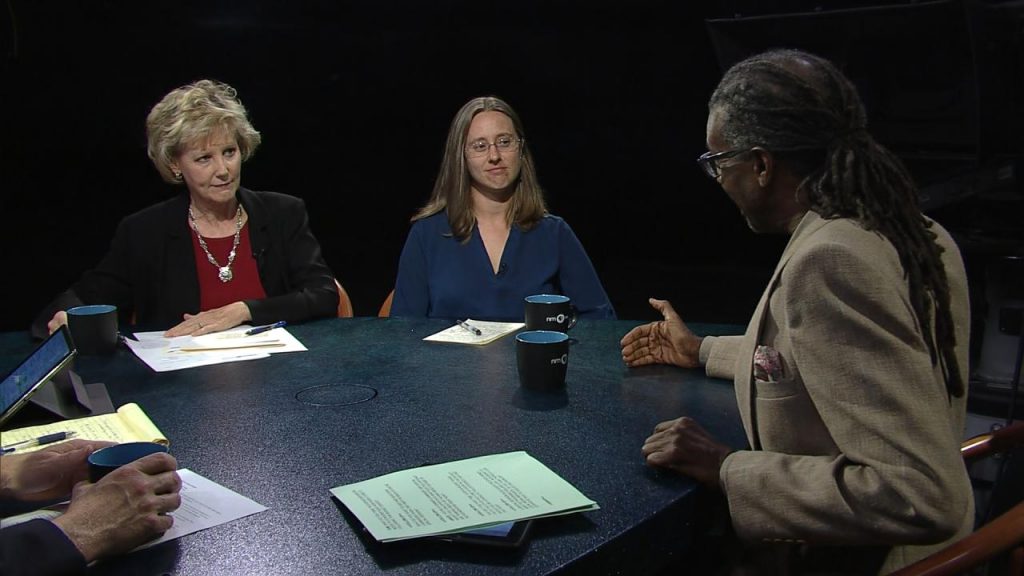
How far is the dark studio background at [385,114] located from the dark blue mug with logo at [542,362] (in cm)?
370

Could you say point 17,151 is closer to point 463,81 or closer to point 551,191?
point 463,81

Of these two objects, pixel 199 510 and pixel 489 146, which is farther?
pixel 489 146

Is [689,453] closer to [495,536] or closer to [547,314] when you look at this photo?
[495,536]

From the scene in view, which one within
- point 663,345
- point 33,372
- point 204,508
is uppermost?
point 33,372

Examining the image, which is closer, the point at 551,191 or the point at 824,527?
the point at 824,527

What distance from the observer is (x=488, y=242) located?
2814mm

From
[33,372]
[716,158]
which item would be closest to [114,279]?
[33,372]

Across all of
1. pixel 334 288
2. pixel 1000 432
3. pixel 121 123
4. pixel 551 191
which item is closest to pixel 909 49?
pixel 1000 432

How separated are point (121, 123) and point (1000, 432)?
5.04 metres

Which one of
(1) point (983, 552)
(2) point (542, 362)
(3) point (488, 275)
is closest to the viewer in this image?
(1) point (983, 552)

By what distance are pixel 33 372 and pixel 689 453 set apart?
37.6 inches

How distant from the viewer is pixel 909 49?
118 inches

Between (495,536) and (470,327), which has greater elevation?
(495,536)

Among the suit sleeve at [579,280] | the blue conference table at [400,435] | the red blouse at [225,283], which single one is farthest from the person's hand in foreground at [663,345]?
the red blouse at [225,283]
